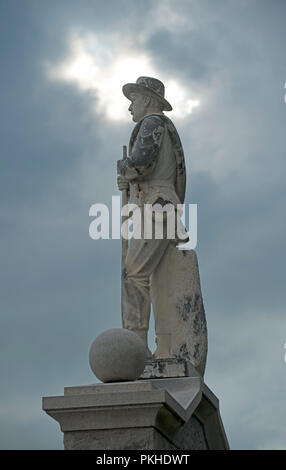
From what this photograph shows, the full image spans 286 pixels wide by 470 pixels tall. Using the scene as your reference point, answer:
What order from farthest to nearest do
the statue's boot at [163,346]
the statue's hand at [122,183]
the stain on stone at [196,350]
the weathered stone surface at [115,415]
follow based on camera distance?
the statue's hand at [122,183] → the statue's boot at [163,346] → the stain on stone at [196,350] → the weathered stone surface at [115,415]

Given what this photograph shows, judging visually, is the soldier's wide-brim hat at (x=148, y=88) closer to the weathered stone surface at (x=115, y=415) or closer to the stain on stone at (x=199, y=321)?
the stain on stone at (x=199, y=321)

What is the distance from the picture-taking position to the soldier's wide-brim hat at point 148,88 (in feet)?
39.7

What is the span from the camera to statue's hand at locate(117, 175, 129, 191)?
11.7m

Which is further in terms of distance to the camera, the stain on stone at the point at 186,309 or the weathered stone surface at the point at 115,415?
the stain on stone at the point at 186,309

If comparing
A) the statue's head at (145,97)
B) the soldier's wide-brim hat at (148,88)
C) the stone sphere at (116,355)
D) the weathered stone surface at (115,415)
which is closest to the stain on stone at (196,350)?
the weathered stone surface at (115,415)

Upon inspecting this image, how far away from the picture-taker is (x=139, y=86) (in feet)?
39.8

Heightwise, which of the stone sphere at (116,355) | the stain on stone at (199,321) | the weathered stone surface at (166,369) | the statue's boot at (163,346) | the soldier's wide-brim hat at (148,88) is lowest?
the stone sphere at (116,355)

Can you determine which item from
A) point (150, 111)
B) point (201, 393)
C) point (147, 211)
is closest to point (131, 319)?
point (147, 211)

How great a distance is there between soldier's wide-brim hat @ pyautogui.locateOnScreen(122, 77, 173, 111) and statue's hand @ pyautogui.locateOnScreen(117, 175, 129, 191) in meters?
1.35

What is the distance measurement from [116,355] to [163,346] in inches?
152

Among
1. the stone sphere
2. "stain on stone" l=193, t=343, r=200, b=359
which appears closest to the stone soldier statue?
"stain on stone" l=193, t=343, r=200, b=359

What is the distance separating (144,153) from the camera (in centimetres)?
1138
